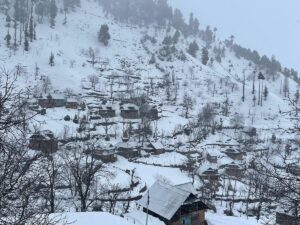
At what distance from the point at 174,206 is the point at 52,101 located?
50.7m

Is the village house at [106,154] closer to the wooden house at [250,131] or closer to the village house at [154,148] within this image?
the village house at [154,148]

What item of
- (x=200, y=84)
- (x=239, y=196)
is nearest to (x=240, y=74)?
(x=200, y=84)

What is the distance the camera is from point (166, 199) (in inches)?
1265

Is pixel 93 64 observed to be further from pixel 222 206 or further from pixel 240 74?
pixel 222 206

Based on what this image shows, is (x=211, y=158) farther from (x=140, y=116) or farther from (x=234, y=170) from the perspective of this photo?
(x=140, y=116)

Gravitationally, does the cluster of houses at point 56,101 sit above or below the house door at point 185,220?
above

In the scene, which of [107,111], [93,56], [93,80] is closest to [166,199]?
[107,111]

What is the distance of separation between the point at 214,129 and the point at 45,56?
5024cm

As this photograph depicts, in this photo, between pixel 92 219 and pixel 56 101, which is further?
pixel 56 101

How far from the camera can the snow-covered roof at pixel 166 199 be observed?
102ft

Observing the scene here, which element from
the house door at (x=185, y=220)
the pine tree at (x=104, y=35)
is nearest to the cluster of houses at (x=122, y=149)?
the house door at (x=185, y=220)

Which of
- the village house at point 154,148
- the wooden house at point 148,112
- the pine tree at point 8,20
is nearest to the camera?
the village house at point 154,148

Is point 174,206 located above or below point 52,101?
below

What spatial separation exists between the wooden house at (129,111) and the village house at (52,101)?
12.1m
